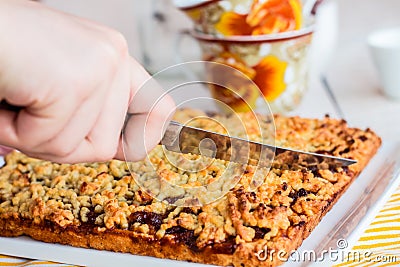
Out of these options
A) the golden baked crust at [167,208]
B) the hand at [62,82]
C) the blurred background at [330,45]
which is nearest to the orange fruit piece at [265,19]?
the blurred background at [330,45]

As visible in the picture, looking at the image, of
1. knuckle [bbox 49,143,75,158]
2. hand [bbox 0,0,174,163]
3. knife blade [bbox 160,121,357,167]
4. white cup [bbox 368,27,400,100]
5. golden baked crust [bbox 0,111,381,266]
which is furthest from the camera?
white cup [bbox 368,27,400,100]

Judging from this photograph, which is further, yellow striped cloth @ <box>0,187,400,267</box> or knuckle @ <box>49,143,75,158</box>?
yellow striped cloth @ <box>0,187,400,267</box>

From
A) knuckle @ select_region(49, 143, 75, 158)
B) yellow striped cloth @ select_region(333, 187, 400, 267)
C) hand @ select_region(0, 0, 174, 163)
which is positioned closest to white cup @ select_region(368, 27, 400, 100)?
yellow striped cloth @ select_region(333, 187, 400, 267)

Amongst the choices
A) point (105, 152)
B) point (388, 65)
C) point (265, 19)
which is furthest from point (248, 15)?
point (105, 152)

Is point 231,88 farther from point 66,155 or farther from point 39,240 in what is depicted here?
point 66,155

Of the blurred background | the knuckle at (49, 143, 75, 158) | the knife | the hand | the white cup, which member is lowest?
the blurred background

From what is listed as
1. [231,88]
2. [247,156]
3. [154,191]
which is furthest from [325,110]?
[154,191]

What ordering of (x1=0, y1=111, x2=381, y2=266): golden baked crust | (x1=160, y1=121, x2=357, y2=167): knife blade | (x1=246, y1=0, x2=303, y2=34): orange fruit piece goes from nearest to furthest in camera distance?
(x1=0, y1=111, x2=381, y2=266): golden baked crust, (x1=160, y1=121, x2=357, y2=167): knife blade, (x1=246, y1=0, x2=303, y2=34): orange fruit piece

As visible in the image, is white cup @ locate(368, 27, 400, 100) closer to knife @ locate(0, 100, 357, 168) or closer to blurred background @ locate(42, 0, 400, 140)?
blurred background @ locate(42, 0, 400, 140)
